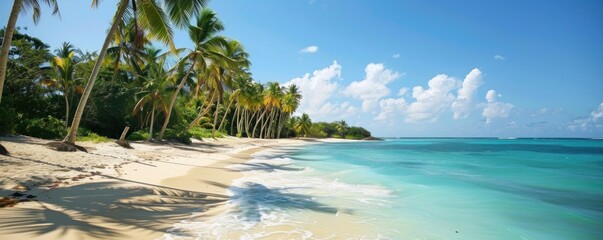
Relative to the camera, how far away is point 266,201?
6.86 m

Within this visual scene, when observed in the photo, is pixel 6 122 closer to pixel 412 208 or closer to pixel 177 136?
pixel 177 136

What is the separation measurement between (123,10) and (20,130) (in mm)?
8102

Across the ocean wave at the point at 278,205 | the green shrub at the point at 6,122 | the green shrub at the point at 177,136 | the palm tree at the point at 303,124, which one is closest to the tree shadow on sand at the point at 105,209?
the ocean wave at the point at 278,205

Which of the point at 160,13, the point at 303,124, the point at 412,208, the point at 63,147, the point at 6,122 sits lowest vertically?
the point at 412,208

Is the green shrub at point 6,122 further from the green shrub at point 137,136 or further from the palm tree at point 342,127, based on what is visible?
the palm tree at point 342,127

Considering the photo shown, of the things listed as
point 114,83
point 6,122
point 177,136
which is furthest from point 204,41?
point 6,122

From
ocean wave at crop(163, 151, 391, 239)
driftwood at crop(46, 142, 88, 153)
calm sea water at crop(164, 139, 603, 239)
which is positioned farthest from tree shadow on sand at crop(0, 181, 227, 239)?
driftwood at crop(46, 142, 88, 153)

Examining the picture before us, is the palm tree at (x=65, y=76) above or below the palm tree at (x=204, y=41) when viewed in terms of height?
below

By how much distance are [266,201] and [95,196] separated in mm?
3267

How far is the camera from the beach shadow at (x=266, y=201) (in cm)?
590

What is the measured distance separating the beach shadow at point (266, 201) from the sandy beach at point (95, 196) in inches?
16.8

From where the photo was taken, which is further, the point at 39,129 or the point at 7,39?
the point at 39,129

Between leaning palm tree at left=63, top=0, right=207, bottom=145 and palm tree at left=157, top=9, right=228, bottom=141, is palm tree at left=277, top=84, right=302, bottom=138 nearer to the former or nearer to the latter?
palm tree at left=157, top=9, right=228, bottom=141

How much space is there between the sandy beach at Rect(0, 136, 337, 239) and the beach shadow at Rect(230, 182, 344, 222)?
1.40 ft
